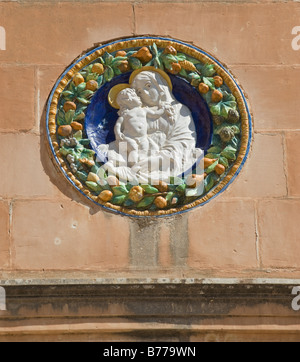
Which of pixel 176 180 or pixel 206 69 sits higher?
pixel 206 69

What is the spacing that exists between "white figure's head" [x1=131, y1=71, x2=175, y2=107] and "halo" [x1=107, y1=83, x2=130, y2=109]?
11 cm

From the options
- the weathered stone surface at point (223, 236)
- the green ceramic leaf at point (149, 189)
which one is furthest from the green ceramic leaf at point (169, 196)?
the weathered stone surface at point (223, 236)

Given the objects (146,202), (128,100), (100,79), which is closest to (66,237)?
(146,202)

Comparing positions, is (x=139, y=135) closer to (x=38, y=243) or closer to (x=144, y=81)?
(x=144, y=81)

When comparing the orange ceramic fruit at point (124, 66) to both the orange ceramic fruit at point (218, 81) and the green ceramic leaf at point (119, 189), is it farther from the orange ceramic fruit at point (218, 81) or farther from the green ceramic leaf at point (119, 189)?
the green ceramic leaf at point (119, 189)

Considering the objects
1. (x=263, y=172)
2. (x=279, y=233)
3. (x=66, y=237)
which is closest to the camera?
(x=66, y=237)

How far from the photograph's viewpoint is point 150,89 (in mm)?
12461

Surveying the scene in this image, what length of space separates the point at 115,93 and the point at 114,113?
181mm

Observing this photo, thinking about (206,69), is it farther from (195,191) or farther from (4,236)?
(4,236)

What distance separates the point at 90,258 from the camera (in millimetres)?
11805

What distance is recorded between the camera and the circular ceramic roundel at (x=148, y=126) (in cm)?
1205

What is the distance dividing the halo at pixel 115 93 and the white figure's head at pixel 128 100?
0.05 m

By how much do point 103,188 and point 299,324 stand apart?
6.65ft

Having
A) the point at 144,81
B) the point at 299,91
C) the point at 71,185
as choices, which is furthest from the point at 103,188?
the point at 299,91
